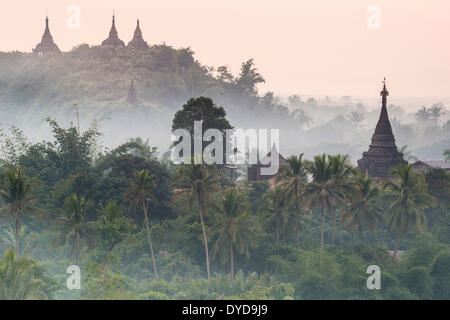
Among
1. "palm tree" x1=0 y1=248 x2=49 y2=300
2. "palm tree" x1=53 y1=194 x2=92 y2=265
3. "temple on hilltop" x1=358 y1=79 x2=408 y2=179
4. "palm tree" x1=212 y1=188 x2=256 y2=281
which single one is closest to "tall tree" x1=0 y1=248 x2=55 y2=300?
"palm tree" x1=0 y1=248 x2=49 y2=300

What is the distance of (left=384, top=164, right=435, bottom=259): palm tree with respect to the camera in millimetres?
50938

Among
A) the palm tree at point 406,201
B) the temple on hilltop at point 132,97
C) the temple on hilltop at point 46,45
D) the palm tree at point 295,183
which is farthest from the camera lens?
the temple on hilltop at point 46,45

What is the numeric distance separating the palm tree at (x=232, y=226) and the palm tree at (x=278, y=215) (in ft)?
11.8

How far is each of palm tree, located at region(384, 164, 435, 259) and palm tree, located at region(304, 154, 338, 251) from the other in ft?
15.3

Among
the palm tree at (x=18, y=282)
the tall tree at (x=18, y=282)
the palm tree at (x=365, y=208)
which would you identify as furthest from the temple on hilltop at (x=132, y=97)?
the palm tree at (x=18, y=282)

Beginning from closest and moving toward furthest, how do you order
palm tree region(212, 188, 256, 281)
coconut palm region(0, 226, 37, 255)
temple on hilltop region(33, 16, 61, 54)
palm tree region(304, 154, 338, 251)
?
palm tree region(212, 188, 256, 281) → palm tree region(304, 154, 338, 251) → coconut palm region(0, 226, 37, 255) → temple on hilltop region(33, 16, 61, 54)

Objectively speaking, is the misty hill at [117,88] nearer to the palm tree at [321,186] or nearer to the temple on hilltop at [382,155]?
the temple on hilltop at [382,155]

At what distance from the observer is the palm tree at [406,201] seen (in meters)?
50.9

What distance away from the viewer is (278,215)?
2021 inches

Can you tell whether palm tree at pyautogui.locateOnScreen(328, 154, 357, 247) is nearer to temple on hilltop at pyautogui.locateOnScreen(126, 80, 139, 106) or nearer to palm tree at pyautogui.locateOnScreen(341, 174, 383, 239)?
palm tree at pyautogui.locateOnScreen(341, 174, 383, 239)

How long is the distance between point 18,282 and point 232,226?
14.4 metres

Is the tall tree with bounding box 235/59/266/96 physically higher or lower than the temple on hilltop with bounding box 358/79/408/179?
higher

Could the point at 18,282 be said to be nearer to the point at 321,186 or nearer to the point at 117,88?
the point at 321,186

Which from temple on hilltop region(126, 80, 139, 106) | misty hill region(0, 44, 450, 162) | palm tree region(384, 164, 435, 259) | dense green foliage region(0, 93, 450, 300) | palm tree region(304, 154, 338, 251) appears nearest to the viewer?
dense green foliage region(0, 93, 450, 300)
